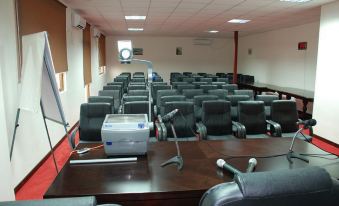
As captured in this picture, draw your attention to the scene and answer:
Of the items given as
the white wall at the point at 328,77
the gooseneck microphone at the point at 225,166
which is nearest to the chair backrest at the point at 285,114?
the white wall at the point at 328,77

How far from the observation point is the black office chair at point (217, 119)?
3943mm

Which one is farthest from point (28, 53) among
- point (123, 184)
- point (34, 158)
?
point (34, 158)

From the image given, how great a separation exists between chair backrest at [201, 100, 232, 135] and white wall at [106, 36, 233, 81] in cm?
1012

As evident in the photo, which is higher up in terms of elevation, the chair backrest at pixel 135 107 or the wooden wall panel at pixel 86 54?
the wooden wall panel at pixel 86 54

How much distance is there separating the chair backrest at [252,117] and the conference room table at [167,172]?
1.46m

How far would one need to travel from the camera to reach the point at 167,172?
6.22ft

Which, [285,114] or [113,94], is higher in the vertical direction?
[113,94]

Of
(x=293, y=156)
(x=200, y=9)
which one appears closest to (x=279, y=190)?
(x=293, y=156)

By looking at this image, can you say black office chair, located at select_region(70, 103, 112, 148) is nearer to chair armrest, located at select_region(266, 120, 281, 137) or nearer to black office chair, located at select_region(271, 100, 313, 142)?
chair armrest, located at select_region(266, 120, 281, 137)

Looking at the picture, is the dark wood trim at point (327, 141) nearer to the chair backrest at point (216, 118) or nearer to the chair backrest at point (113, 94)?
the chair backrest at point (216, 118)

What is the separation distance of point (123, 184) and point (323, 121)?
5.07m

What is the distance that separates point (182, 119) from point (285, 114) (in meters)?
1.59

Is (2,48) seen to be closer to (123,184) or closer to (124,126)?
(124,126)

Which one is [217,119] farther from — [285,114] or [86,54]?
[86,54]
